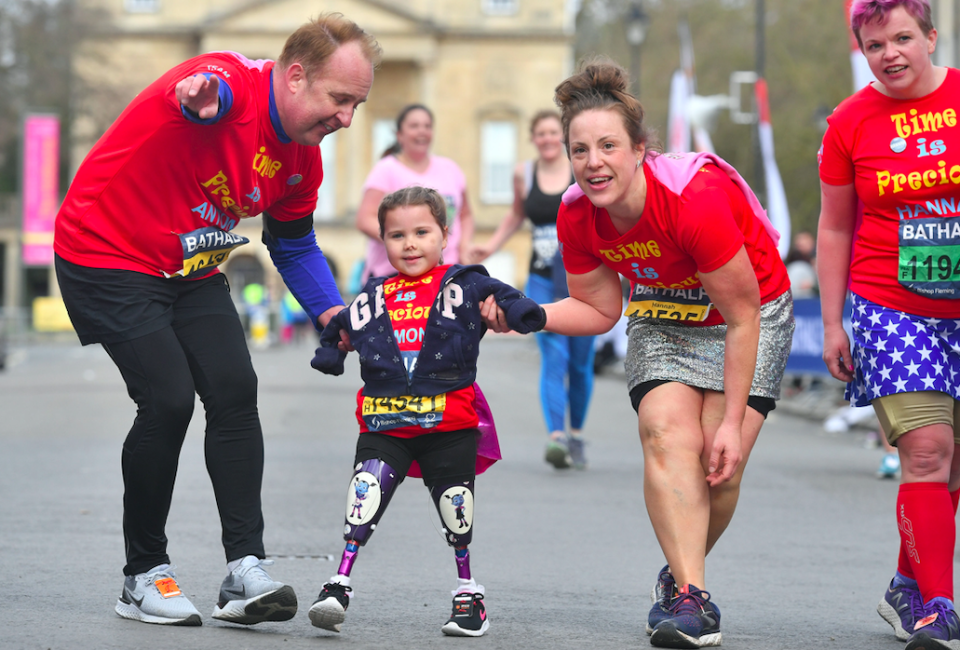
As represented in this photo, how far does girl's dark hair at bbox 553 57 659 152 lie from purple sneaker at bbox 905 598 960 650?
5.69 ft

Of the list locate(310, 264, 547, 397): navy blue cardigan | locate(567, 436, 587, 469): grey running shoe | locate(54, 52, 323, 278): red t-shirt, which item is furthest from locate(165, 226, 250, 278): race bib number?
locate(567, 436, 587, 469): grey running shoe

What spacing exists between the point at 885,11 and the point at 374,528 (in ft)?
7.75

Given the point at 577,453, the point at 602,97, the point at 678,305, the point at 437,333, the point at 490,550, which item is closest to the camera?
the point at 602,97

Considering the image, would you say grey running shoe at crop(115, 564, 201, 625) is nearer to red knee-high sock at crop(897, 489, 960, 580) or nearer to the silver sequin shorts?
the silver sequin shorts

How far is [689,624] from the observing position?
4.28 metres

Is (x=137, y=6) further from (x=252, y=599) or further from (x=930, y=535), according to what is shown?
(x=930, y=535)

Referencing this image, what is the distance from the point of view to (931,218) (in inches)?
181

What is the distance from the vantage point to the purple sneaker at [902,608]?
4.53 m

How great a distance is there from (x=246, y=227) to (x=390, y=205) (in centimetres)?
5177

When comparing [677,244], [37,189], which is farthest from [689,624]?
[37,189]

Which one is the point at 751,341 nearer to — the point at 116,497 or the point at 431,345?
the point at 431,345

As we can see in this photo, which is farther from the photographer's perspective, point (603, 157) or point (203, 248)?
point (203, 248)

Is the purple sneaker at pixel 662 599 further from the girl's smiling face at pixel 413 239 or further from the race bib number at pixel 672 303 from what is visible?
the girl's smiling face at pixel 413 239

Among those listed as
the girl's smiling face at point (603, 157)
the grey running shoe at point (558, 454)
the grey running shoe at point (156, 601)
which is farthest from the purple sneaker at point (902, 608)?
the grey running shoe at point (558, 454)
